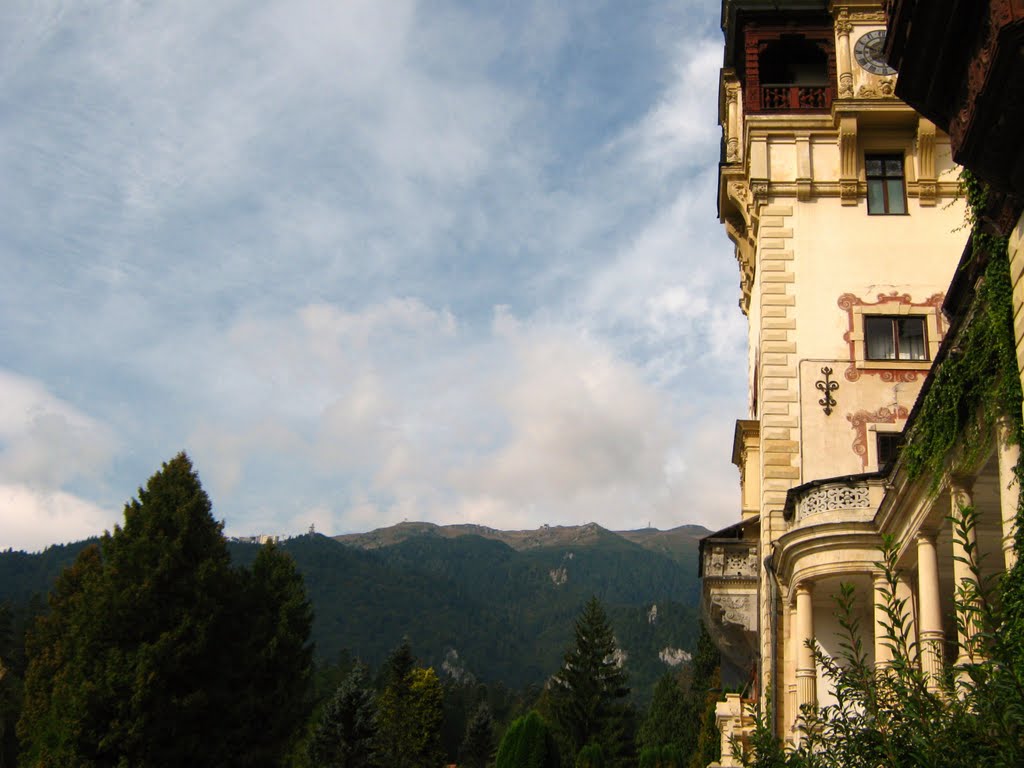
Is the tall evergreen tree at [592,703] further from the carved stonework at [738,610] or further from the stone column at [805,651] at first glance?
the stone column at [805,651]

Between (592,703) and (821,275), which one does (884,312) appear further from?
(592,703)

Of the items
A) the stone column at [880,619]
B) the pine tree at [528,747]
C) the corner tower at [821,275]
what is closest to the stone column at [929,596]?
the stone column at [880,619]

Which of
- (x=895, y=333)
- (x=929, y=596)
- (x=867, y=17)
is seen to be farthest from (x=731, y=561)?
(x=867, y=17)

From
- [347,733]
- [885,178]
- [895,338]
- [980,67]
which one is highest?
[885,178]

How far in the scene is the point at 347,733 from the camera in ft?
209

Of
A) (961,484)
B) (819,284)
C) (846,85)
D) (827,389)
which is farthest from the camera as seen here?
(846,85)

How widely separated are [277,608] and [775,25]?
2666 centimetres

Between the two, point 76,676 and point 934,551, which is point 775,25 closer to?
point 934,551

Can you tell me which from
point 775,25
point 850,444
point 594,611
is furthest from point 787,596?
point 594,611

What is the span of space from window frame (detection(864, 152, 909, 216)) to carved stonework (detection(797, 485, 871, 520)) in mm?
9963

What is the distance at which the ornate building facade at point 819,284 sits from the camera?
1085 inches

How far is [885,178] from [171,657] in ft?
80.7

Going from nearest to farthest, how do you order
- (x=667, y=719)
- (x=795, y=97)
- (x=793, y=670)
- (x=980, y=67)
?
(x=980, y=67), (x=793, y=670), (x=795, y=97), (x=667, y=719)

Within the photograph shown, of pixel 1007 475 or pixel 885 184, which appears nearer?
pixel 1007 475
